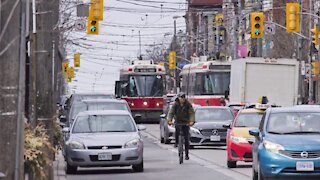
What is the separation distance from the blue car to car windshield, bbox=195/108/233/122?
14121 mm

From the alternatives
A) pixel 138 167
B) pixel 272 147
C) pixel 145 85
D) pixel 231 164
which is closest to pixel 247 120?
pixel 231 164

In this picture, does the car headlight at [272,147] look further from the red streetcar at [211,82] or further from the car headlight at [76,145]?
the red streetcar at [211,82]

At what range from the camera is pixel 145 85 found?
54.3 meters

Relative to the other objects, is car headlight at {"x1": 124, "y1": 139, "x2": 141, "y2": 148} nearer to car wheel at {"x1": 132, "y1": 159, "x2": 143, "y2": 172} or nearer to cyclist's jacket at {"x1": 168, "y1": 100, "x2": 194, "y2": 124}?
car wheel at {"x1": 132, "y1": 159, "x2": 143, "y2": 172}

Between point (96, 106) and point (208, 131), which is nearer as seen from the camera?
point (96, 106)

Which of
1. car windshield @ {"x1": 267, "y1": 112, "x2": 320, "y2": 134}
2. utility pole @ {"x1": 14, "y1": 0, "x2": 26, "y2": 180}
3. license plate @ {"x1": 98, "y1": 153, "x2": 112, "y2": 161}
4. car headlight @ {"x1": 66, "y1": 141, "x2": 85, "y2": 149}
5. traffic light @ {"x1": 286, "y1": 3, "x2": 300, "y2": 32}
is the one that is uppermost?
traffic light @ {"x1": 286, "y1": 3, "x2": 300, "y2": 32}

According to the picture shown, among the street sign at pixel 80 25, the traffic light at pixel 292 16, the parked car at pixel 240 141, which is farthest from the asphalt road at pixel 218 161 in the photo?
the traffic light at pixel 292 16

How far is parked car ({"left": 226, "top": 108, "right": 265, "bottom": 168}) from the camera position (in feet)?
76.2

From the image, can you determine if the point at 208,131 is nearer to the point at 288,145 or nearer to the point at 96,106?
the point at 96,106

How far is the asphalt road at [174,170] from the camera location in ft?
68.0

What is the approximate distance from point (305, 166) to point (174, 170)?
6.25 meters

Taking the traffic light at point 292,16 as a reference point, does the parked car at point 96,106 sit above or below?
below

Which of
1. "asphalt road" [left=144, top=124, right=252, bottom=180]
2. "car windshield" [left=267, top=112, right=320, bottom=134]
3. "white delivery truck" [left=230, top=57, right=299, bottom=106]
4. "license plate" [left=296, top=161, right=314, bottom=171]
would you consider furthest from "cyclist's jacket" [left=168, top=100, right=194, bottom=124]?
"white delivery truck" [left=230, top=57, right=299, bottom=106]

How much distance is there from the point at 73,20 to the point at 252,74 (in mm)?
8358
